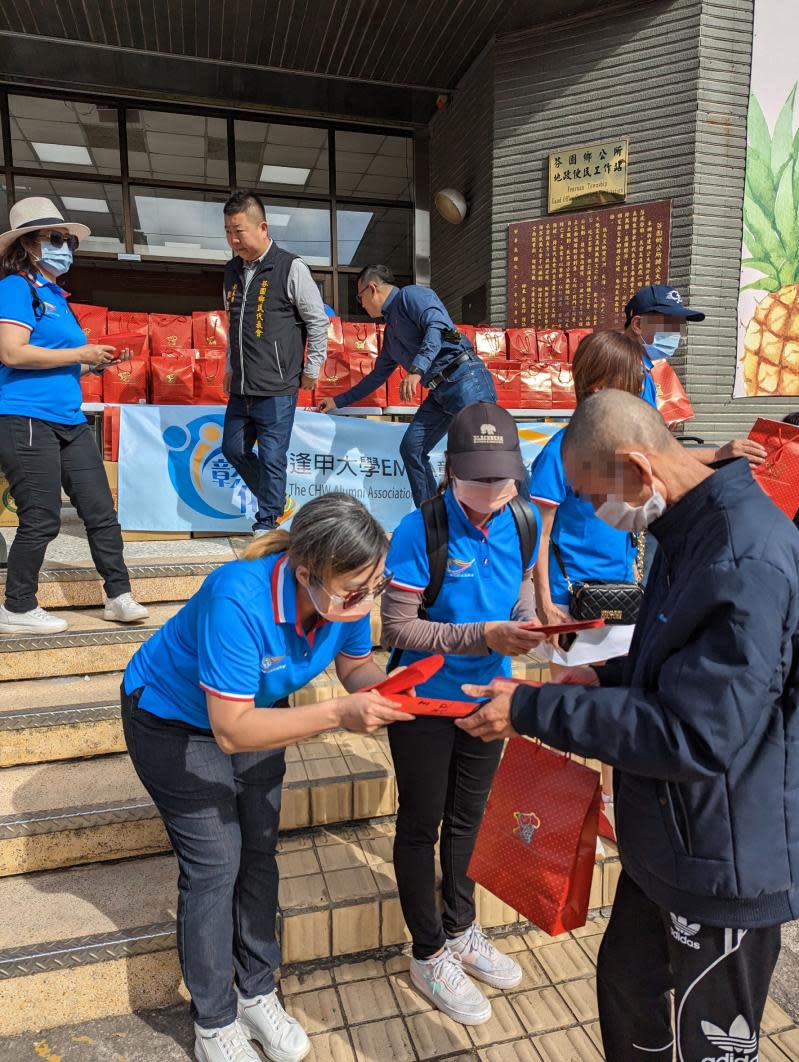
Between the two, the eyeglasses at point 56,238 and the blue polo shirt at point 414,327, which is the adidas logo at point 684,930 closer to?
the blue polo shirt at point 414,327

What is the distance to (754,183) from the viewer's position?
25.4ft

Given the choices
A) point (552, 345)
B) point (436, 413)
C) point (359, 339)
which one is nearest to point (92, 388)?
point (359, 339)

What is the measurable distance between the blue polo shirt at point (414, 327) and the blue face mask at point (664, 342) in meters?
1.33

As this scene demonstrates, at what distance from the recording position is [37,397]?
3.09m

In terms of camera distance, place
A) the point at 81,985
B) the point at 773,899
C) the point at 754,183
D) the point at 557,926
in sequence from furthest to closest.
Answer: the point at 754,183 → the point at 81,985 → the point at 557,926 → the point at 773,899

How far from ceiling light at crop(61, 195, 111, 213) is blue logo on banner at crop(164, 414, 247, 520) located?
7.47m

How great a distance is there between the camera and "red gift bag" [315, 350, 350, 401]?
246 inches

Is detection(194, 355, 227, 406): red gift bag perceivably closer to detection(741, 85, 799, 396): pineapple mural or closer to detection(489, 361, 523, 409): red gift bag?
detection(489, 361, 523, 409): red gift bag

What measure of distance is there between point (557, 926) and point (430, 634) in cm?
78

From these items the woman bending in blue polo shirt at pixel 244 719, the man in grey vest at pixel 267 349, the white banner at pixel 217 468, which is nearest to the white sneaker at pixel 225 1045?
the woman bending in blue polo shirt at pixel 244 719

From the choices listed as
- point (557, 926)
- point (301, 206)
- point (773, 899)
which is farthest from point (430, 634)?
point (301, 206)

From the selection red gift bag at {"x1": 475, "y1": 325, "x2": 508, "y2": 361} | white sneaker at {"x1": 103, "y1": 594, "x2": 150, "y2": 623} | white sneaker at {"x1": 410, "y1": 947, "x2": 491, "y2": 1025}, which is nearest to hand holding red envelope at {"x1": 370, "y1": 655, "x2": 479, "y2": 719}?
white sneaker at {"x1": 410, "y1": 947, "x2": 491, "y2": 1025}

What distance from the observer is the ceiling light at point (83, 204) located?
33.6ft

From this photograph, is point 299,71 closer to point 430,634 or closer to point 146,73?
point 146,73
